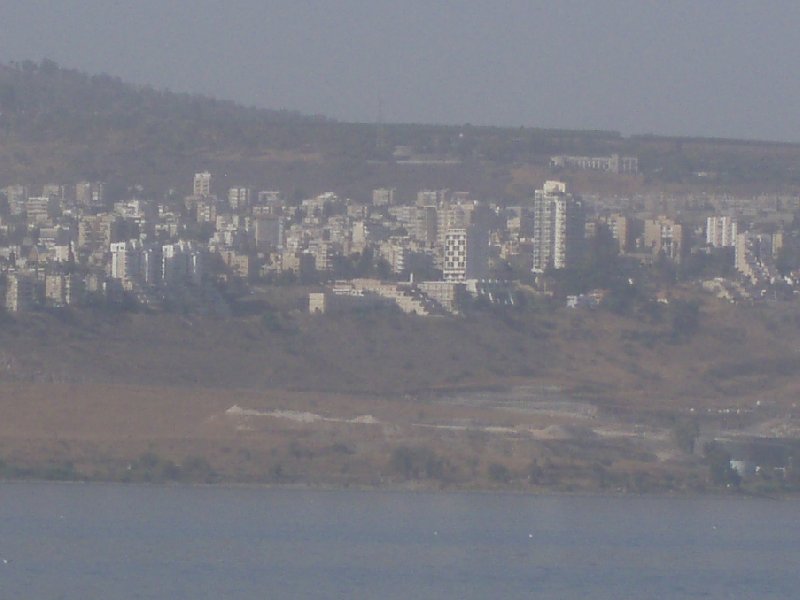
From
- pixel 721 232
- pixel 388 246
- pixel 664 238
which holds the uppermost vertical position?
pixel 721 232

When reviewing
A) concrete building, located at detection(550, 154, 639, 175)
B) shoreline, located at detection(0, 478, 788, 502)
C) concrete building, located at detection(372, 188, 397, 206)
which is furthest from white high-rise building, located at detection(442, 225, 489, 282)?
shoreline, located at detection(0, 478, 788, 502)

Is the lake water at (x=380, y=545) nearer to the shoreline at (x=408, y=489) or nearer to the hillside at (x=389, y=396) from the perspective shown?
the shoreline at (x=408, y=489)

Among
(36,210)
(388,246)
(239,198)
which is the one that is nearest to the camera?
(388,246)

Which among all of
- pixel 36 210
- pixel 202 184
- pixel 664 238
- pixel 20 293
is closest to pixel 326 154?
pixel 202 184

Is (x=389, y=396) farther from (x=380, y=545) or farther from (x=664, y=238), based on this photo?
(x=664, y=238)

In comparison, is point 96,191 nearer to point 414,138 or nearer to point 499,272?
point 414,138

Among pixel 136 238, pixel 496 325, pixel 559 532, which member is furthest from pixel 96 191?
pixel 559 532

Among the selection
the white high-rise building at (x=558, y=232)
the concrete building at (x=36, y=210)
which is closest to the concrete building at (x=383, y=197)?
the concrete building at (x=36, y=210)
